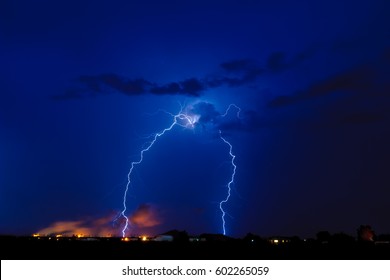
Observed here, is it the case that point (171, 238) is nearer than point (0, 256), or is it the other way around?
point (0, 256)

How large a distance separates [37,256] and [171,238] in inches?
746

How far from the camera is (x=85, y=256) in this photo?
16.4m
